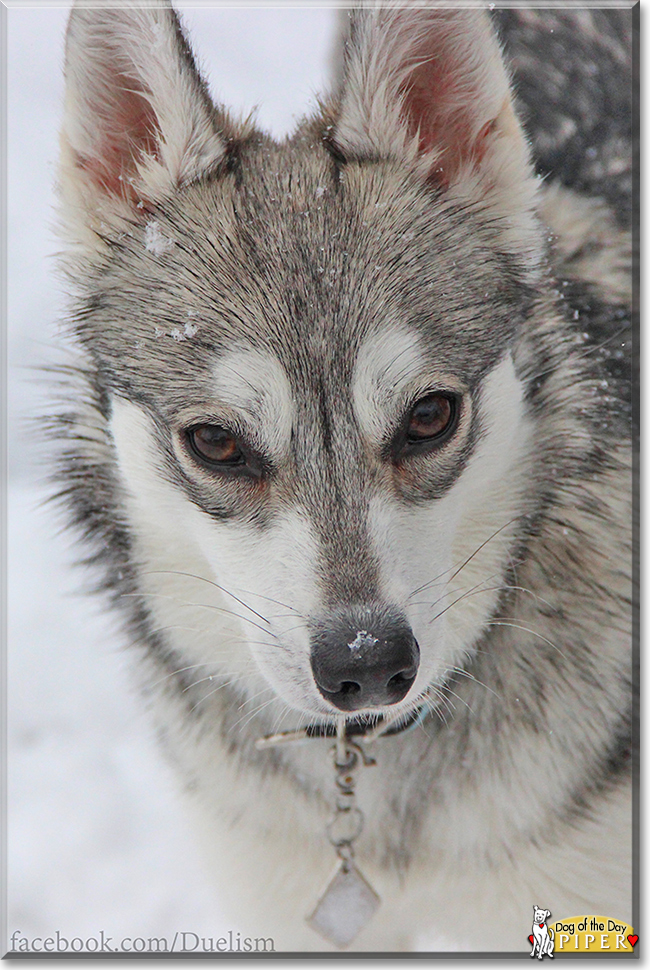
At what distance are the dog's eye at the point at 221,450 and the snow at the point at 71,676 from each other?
0.18m

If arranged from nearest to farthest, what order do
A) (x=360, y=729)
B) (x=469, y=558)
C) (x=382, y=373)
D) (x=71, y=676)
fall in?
(x=382, y=373) → (x=469, y=558) → (x=360, y=729) → (x=71, y=676)

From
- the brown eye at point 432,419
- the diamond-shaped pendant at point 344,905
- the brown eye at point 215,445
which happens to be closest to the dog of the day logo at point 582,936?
the diamond-shaped pendant at point 344,905

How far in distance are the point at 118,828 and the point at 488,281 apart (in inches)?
90.2

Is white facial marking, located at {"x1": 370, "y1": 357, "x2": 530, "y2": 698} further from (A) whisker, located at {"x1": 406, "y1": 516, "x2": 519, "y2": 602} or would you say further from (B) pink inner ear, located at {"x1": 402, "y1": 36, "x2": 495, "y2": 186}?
(B) pink inner ear, located at {"x1": 402, "y1": 36, "x2": 495, "y2": 186}

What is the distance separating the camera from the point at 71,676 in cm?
353

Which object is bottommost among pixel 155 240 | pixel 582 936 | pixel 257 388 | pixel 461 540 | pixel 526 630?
pixel 582 936

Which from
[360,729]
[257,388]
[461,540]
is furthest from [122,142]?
[360,729]

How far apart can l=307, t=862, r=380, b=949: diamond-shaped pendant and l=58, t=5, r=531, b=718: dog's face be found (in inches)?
26.0

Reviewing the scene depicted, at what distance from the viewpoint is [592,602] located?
198 centimetres

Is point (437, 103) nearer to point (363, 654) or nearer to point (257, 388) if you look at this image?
point (257, 388)

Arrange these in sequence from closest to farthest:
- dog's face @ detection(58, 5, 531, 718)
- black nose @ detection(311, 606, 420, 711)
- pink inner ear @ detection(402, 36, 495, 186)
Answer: black nose @ detection(311, 606, 420, 711) < dog's face @ detection(58, 5, 531, 718) < pink inner ear @ detection(402, 36, 495, 186)

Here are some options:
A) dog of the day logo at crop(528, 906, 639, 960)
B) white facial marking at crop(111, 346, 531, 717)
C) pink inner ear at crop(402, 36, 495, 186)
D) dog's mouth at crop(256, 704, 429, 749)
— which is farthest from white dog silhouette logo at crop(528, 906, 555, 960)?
pink inner ear at crop(402, 36, 495, 186)

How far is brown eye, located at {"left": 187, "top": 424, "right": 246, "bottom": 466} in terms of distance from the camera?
156 cm

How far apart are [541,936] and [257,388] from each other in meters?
1.45
